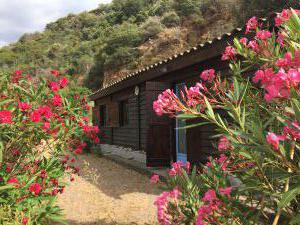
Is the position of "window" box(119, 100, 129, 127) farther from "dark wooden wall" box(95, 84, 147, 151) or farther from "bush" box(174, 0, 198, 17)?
"bush" box(174, 0, 198, 17)

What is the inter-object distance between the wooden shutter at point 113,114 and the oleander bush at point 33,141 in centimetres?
795

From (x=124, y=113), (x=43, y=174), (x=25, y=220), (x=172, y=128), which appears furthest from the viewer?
(x=124, y=113)

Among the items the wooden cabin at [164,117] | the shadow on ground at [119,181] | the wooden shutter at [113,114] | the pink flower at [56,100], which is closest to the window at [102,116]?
the wooden shutter at [113,114]

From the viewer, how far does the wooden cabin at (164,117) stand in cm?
646

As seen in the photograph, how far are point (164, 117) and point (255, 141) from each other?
6671 mm

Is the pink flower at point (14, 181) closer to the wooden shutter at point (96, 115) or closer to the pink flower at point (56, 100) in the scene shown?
the pink flower at point (56, 100)

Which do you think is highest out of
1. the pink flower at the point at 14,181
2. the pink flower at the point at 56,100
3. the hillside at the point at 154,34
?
the hillside at the point at 154,34

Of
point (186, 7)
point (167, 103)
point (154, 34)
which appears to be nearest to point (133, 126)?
point (167, 103)

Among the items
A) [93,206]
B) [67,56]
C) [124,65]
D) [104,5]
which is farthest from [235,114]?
[104,5]

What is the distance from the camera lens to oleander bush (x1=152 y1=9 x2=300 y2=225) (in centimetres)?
147

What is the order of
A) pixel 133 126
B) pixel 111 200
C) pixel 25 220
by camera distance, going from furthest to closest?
pixel 133 126, pixel 111 200, pixel 25 220

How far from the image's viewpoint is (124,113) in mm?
12492

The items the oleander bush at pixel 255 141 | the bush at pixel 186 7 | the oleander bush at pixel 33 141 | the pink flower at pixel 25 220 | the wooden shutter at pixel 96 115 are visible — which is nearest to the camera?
the oleander bush at pixel 255 141

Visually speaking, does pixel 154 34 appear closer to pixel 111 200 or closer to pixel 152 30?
pixel 152 30
